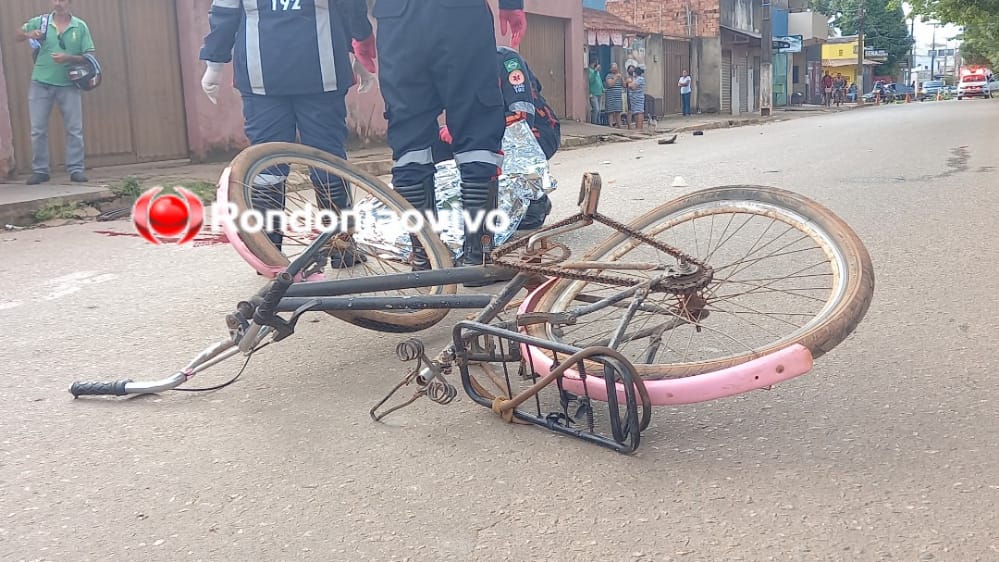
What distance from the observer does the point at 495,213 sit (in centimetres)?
409

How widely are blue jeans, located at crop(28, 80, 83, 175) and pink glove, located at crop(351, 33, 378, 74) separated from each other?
456cm

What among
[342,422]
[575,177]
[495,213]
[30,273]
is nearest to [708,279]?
[342,422]

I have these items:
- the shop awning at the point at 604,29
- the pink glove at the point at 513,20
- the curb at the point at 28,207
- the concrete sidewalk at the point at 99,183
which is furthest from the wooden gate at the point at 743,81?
the pink glove at the point at 513,20

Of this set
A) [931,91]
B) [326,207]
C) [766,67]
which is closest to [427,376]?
[326,207]

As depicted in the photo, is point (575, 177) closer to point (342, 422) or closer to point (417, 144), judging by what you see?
point (417, 144)

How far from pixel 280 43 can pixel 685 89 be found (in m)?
24.5

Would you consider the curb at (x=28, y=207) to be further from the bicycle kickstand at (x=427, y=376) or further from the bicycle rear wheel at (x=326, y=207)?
the bicycle kickstand at (x=427, y=376)

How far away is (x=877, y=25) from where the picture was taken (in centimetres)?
6419

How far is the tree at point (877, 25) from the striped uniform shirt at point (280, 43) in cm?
6481

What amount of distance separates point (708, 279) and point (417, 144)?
1948 millimetres

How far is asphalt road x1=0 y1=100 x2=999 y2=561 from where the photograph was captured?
5.88 feet

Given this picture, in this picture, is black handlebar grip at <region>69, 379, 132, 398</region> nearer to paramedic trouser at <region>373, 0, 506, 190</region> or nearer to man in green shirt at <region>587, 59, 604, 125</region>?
paramedic trouser at <region>373, 0, 506, 190</region>

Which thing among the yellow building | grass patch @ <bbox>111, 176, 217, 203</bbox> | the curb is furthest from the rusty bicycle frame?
the yellow building

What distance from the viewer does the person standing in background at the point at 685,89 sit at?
1055 inches
